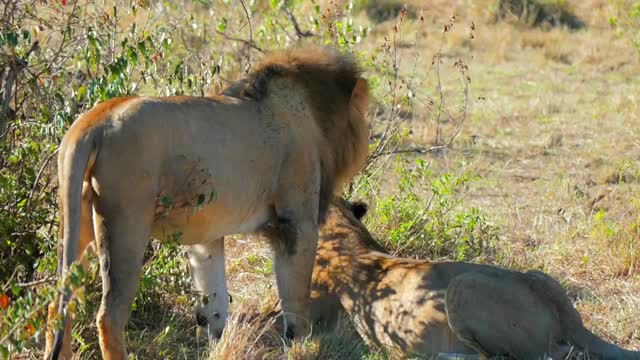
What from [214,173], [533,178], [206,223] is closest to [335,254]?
[206,223]

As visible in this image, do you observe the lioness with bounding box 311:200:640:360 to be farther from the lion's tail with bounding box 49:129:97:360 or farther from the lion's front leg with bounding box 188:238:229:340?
the lion's tail with bounding box 49:129:97:360

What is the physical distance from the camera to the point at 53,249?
569 centimetres

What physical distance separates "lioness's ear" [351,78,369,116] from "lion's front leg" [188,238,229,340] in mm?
1102

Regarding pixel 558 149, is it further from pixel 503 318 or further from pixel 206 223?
pixel 206 223

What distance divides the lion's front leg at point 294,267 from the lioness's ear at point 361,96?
943 mm

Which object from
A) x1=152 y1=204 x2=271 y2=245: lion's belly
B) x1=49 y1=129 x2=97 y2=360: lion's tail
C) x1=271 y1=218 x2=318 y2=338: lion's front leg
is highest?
x1=49 y1=129 x2=97 y2=360: lion's tail

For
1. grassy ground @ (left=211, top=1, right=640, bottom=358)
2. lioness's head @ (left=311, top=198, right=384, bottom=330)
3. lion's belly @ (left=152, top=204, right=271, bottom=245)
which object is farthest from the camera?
grassy ground @ (left=211, top=1, right=640, bottom=358)

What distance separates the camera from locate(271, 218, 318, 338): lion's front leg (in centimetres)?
575

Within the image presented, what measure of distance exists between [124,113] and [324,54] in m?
1.72

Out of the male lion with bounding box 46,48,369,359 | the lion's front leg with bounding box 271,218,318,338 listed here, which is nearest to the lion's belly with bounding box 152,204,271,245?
the male lion with bounding box 46,48,369,359

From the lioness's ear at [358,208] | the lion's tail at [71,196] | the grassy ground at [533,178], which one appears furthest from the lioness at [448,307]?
the lion's tail at [71,196]

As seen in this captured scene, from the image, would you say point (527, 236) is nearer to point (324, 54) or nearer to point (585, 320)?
point (585, 320)

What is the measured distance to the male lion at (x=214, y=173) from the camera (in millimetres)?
4719

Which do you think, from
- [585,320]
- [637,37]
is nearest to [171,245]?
[585,320]
